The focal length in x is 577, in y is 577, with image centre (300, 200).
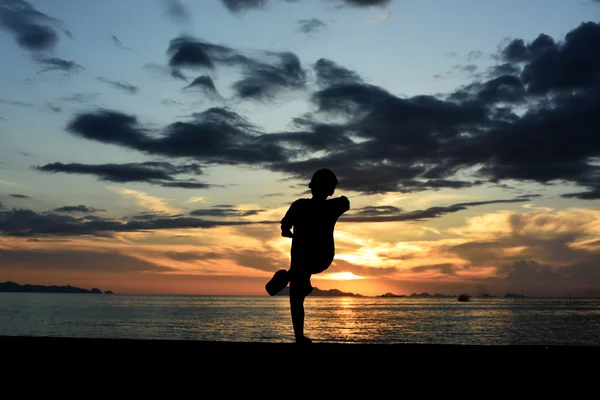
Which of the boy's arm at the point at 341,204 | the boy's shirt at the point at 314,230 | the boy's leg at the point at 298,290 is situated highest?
the boy's arm at the point at 341,204

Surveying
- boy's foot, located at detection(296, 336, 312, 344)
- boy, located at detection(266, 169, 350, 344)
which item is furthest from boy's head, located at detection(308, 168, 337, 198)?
boy's foot, located at detection(296, 336, 312, 344)

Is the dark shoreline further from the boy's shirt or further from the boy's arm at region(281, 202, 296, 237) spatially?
the boy's arm at region(281, 202, 296, 237)

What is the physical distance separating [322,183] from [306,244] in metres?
0.65

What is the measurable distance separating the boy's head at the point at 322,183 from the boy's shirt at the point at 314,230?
5.4 inches

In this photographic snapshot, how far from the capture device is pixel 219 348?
4820 millimetres

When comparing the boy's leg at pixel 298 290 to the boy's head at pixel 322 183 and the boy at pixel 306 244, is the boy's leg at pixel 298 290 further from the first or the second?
the boy's head at pixel 322 183

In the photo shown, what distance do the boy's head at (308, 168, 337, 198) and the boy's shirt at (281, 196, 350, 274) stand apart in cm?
14

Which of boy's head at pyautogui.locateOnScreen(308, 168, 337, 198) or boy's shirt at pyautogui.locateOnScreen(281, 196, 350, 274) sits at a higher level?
boy's head at pyautogui.locateOnScreen(308, 168, 337, 198)

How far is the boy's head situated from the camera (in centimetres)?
584

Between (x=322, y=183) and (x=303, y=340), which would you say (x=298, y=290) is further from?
(x=322, y=183)

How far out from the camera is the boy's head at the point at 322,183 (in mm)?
5840

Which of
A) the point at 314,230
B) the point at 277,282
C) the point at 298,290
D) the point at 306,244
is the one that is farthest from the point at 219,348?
the point at 314,230

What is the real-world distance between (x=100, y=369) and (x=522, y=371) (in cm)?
271

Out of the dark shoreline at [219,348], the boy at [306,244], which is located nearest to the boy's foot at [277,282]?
the boy at [306,244]
